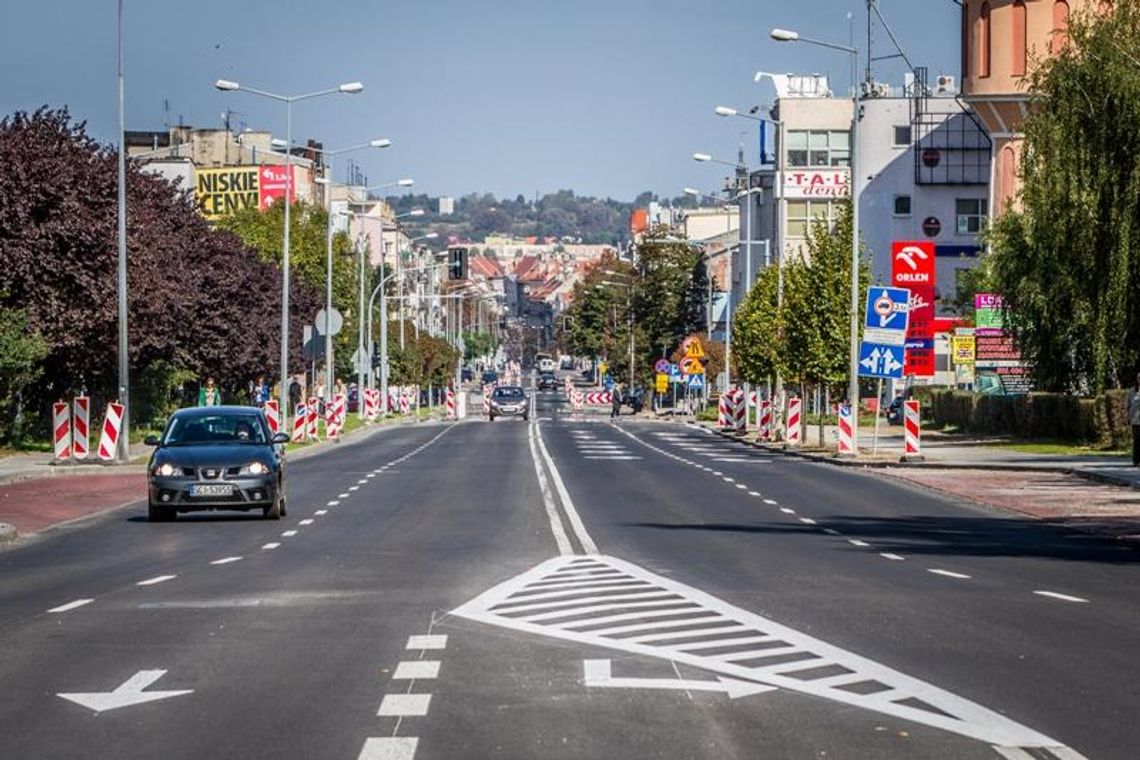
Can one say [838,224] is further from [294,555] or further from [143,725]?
[143,725]

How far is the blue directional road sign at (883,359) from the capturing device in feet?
165

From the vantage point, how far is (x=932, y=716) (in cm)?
1096

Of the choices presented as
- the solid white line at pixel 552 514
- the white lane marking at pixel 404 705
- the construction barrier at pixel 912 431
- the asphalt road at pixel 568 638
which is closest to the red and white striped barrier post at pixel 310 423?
the solid white line at pixel 552 514

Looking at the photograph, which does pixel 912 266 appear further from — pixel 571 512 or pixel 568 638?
pixel 568 638

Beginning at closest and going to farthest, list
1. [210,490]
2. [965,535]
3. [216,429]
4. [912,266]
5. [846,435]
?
[965,535], [210,490], [216,429], [846,435], [912,266]

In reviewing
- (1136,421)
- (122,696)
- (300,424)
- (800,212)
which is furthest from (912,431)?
(800,212)

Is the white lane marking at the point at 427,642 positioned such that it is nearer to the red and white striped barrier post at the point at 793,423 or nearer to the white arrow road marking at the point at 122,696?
the white arrow road marking at the point at 122,696

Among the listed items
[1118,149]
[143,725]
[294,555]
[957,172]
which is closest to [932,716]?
[143,725]

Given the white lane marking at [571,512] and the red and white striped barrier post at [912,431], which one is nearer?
the white lane marking at [571,512]

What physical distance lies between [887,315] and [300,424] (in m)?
21.7

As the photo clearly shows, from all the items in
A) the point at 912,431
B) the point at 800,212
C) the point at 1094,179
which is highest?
the point at 800,212

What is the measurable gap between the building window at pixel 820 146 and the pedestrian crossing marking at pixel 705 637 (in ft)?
340

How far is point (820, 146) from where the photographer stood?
402ft

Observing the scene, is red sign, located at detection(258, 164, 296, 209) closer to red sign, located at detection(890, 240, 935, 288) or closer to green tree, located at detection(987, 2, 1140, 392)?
red sign, located at detection(890, 240, 935, 288)
